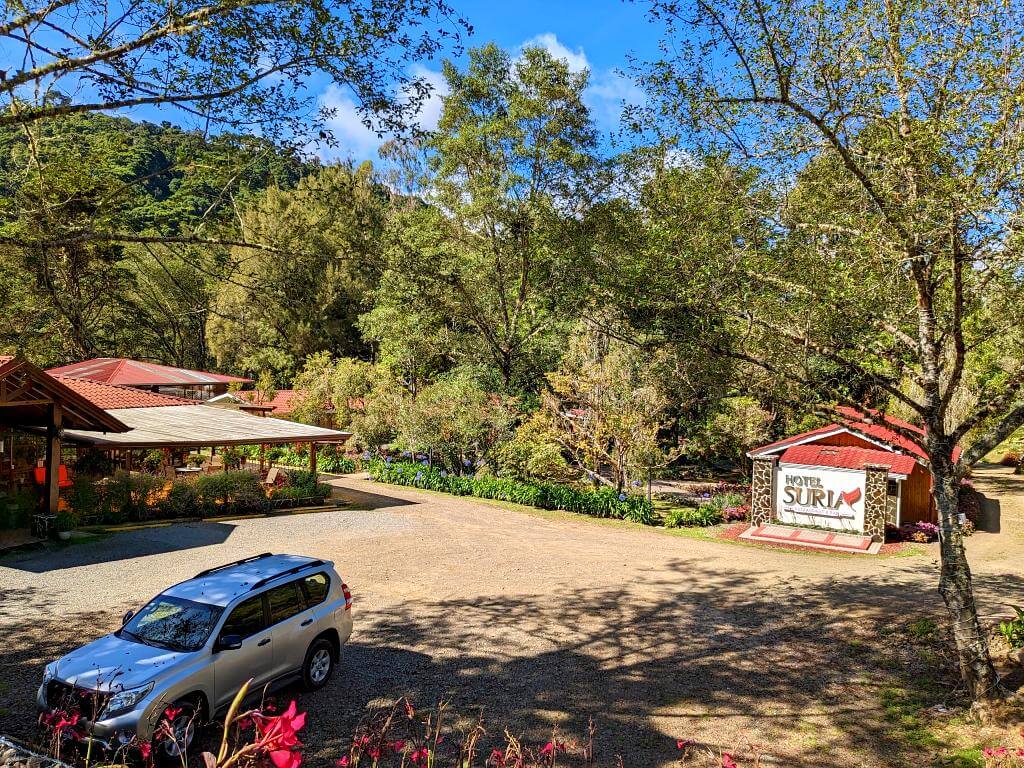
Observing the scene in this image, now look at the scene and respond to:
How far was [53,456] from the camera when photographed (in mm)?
16938

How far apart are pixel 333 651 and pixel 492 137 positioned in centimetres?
2493

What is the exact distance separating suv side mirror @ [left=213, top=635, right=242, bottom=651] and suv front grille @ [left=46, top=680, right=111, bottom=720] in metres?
1.09

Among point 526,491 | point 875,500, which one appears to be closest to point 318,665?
point 526,491

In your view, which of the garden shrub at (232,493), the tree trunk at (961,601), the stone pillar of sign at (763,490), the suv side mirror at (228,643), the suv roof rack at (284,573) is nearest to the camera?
the suv side mirror at (228,643)

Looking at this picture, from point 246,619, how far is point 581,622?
6028 millimetres

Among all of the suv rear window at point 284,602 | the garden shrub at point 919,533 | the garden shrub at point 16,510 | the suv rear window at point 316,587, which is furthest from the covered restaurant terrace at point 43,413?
the garden shrub at point 919,533

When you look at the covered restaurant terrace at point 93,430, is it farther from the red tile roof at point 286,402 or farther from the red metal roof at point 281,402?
the red metal roof at point 281,402

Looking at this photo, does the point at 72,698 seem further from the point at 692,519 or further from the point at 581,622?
the point at 692,519

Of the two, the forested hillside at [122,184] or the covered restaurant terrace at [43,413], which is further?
the covered restaurant terrace at [43,413]

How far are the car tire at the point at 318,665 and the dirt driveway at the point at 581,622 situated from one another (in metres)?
0.20

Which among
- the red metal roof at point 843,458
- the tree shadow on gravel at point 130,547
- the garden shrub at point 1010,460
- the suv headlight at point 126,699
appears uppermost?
the red metal roof at point 843,458

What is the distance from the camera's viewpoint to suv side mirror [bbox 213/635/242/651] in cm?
707

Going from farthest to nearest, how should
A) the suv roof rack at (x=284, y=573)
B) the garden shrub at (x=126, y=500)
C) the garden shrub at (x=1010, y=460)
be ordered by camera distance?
1. the garden shrub at (x=1010, y=460)
2. the garden shrub at (x=126, y=500)
3. the suv roof rack at (x=284, y=573)

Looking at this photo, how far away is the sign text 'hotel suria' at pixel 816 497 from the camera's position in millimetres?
19922
